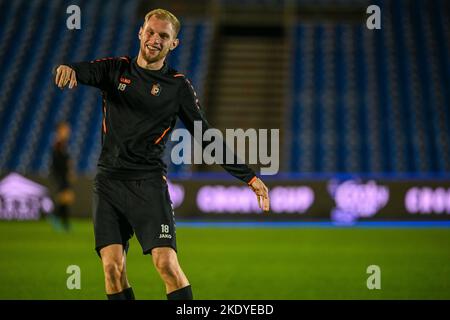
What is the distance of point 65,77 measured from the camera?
16.7ft

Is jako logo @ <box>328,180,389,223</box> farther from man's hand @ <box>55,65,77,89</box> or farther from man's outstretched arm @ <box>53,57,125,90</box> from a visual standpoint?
man's hand @ <box>55,65,77,89</box>

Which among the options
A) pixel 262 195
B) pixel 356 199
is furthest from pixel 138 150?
pixel 356 199

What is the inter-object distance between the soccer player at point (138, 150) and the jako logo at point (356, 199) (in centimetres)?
1368

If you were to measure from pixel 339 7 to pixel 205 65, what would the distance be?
5.21 meters

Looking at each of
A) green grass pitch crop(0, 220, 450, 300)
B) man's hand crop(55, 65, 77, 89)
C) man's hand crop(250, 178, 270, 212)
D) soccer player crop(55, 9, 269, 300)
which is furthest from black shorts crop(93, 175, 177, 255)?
green grass pitch crop(0, 220, 450, 300)

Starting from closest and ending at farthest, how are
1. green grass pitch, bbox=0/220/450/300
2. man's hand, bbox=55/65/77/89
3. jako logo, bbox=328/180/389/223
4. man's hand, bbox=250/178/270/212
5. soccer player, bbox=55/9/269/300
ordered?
man's hand, bbox=55/65/77/89, soccer player, bbox=55/9/269/300, man's hand, bbox=250/178/270/212, green grass pitch, bbox=0/220/450/300, jako logo, bbox=328/180/389/223

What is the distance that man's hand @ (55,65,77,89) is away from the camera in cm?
503

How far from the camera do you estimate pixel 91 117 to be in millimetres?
24516

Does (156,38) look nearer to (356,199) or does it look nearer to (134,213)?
(134,213)

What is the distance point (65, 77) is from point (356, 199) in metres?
14.6

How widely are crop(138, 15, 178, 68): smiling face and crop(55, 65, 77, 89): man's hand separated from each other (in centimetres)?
55

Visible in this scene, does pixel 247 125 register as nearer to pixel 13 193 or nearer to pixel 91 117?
pixel 91 117

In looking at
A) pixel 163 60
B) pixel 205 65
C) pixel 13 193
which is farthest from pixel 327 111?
pixel 163 60

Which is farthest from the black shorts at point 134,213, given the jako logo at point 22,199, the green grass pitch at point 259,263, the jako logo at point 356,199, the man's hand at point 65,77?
the jako logo at point 22,199
